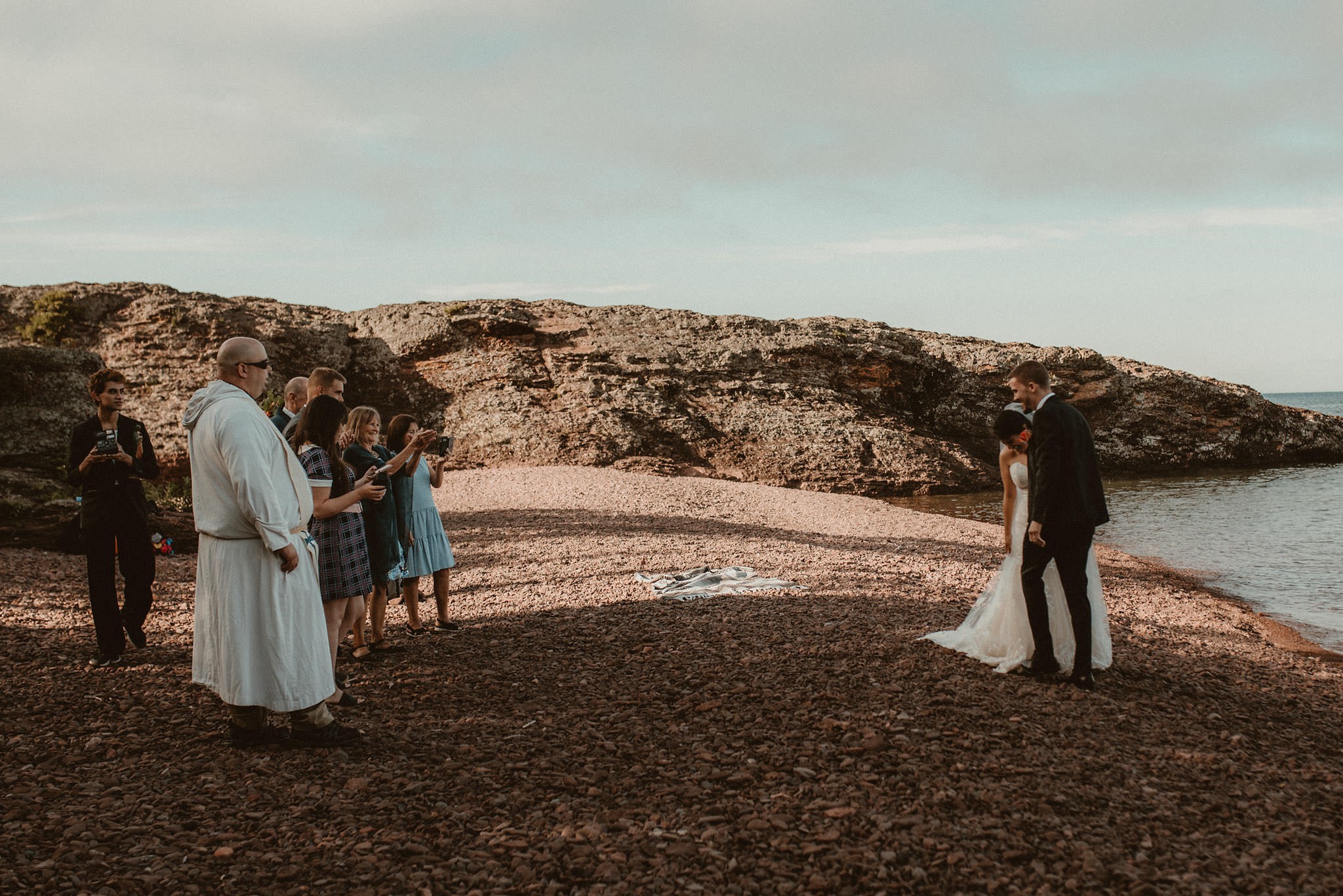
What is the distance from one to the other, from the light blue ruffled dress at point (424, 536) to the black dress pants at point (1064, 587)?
14.1 feet

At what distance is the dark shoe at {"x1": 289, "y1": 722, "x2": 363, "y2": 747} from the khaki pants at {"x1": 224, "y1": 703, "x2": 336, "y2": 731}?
0.02m

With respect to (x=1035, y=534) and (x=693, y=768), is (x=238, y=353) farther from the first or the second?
(x=1035, y=534)

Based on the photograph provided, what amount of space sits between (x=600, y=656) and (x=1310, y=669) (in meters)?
5.75

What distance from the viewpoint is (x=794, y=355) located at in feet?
90.4

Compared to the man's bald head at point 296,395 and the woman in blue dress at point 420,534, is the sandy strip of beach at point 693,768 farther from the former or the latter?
the man's bald head at point 296,395

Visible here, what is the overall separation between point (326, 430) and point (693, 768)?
2783mm

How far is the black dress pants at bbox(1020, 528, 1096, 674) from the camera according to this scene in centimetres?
518

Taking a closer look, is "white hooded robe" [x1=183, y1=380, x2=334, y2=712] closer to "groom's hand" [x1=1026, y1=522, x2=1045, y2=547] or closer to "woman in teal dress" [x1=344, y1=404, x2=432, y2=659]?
"woman in teal dress" [x1=344, y1=404, x2=432, y2=659]

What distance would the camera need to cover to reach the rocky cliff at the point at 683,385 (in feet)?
74.9

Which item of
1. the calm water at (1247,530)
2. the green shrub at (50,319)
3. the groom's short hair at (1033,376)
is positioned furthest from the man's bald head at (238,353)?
the green shrub at (50,319)

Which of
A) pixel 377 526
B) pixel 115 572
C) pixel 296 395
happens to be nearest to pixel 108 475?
pixel 115 572

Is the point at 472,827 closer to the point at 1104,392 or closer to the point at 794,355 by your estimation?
the point at 794,355

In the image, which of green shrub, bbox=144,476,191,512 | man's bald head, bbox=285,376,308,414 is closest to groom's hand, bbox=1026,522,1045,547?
man's bald head, bbox=285,376,308,414

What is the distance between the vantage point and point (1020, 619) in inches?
220
